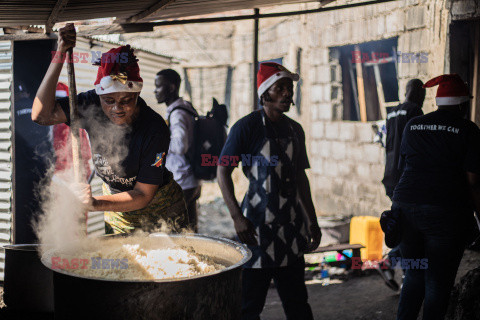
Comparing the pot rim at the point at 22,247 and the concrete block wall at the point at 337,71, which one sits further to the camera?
the concrete block wall at the point at 337,71

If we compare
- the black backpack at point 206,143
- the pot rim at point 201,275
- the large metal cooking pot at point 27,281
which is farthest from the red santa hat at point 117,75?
the black backpack at point 206,143

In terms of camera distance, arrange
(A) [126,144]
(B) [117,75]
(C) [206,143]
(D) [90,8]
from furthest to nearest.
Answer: (C) [206,143]
(D) [90,8]
(A) [126,144]
(B) [117,75]

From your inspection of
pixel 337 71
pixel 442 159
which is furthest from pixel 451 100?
pixel 337 71

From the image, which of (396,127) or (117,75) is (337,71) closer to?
(396,127)

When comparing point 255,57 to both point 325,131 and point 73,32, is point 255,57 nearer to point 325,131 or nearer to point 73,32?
point 73,32

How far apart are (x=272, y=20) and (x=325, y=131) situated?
4237 millimetres

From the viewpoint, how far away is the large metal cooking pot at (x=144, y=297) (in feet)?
8.07

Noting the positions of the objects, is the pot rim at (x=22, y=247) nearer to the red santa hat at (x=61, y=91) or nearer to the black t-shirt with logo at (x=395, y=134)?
the red santa hat at (x=61, y=91)

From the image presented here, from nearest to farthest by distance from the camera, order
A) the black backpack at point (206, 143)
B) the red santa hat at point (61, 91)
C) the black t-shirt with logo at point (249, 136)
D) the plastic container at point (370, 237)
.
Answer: the black t-shirt with logo at point (249, 136) → the red santa hat at point (61, 91) → the black backpack at point (206, 143) → the plastic container at point (370, 237)

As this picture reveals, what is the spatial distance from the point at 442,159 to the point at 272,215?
141cm

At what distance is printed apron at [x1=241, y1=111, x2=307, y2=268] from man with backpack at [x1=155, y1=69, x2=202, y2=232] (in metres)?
2.10

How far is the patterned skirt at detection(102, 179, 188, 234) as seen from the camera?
3.69 metres

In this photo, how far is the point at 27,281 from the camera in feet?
12.1

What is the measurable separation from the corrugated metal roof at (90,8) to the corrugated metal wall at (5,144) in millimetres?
1969
